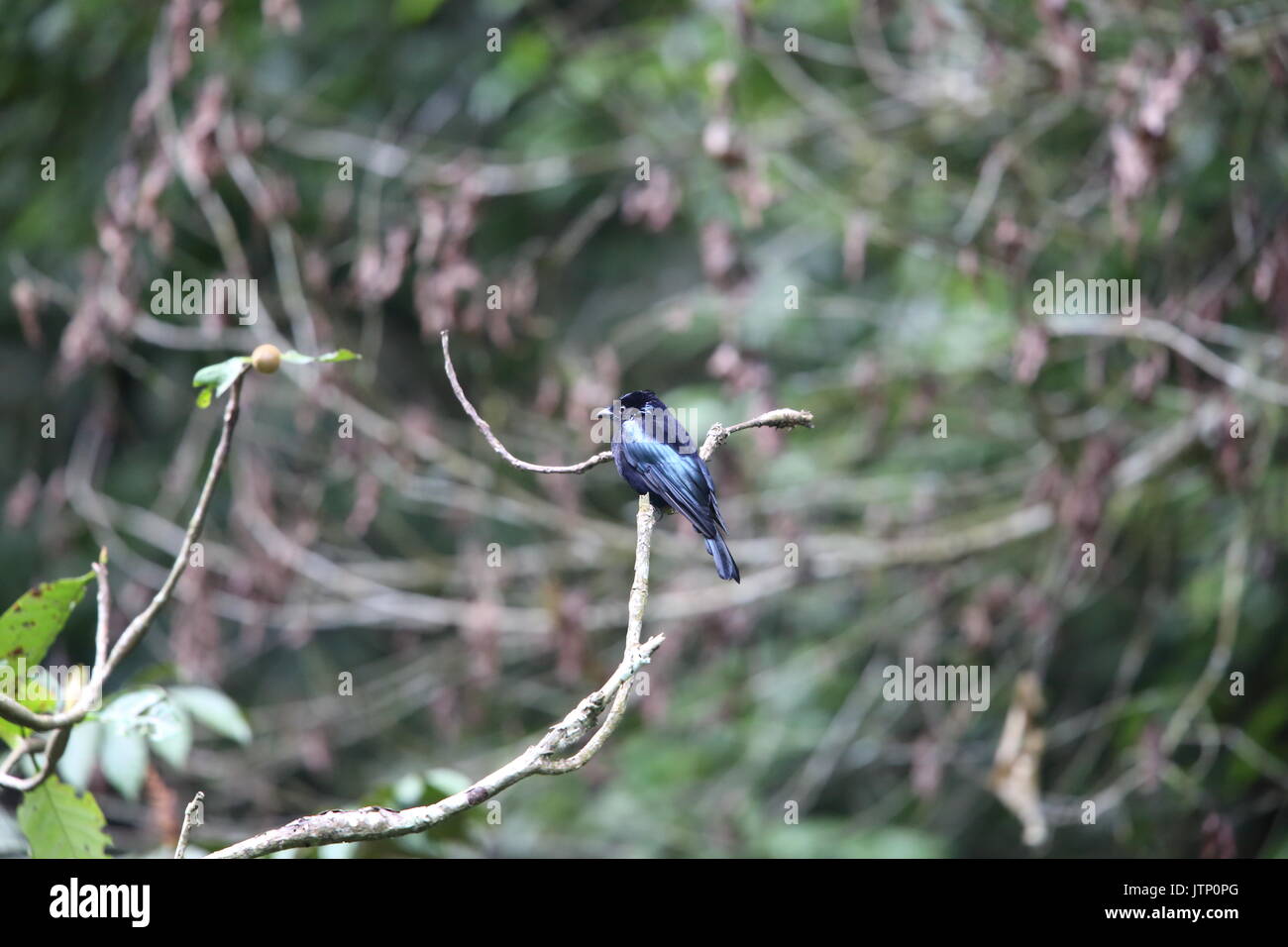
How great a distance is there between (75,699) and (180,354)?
5.80 meters

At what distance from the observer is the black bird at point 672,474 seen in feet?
7.87

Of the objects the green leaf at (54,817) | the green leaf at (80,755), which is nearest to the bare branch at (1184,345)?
the green leaf at (80,755)

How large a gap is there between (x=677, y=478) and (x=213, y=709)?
3.38ft

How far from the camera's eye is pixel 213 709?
261 cm

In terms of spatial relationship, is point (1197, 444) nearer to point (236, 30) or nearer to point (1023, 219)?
point (1023, 219)

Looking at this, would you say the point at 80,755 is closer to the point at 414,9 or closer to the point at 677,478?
the point at 677,478

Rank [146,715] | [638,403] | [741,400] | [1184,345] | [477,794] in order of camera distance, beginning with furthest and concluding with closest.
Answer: [741,400]
[1184,345]
[638,403]
[146,715]
[477,794]

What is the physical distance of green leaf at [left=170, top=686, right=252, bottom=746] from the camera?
2564mm

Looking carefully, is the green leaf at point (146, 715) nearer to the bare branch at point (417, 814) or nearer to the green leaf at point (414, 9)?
the bare branch at point (417, 814)

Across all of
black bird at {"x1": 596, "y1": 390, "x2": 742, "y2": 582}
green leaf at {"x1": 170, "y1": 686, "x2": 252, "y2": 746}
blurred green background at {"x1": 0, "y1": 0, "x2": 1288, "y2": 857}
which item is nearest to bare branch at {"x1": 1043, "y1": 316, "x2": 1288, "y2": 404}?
blurred green background at {"x1": 0, "y1": 0, "x2": 1288, "y2": 857}

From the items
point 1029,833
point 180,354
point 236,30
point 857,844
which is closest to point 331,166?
point 236,30

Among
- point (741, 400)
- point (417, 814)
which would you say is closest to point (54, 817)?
point (417, 814)

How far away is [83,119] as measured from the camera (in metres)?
6.75

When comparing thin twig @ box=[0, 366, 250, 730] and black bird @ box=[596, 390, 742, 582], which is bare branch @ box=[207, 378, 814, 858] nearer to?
thin twig @ box=[0, 366, 250, 730]
